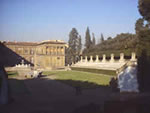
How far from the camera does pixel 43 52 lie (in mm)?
69625

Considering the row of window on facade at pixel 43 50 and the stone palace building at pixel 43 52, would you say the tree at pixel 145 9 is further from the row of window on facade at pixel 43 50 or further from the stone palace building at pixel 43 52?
the row of window on facade at pixel 43 50

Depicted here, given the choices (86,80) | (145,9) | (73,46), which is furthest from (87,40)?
(145,9)

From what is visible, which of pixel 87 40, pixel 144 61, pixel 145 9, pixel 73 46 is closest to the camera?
pixel 144 61

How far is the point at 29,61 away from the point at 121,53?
51236 millimetres

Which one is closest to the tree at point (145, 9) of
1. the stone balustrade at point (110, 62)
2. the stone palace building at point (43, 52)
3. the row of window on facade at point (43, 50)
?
the stone balustrade at point (110, 62)

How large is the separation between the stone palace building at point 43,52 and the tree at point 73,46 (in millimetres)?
3320

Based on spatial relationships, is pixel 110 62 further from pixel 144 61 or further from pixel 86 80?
pixel 144 61

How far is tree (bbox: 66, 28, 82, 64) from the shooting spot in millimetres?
68656

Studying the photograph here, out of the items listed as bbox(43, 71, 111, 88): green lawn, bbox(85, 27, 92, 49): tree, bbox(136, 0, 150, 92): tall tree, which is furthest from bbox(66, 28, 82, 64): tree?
bbox(136, 0, 150, 92): tall tree

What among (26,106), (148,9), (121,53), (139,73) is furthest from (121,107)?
(121,53)

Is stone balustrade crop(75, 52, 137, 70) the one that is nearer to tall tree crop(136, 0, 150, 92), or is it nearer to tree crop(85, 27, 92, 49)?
tree crop(85, 27, 92, 49)

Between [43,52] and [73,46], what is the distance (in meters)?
13.1

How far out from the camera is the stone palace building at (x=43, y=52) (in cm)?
6788

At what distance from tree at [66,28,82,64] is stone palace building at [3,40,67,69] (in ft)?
10.9
